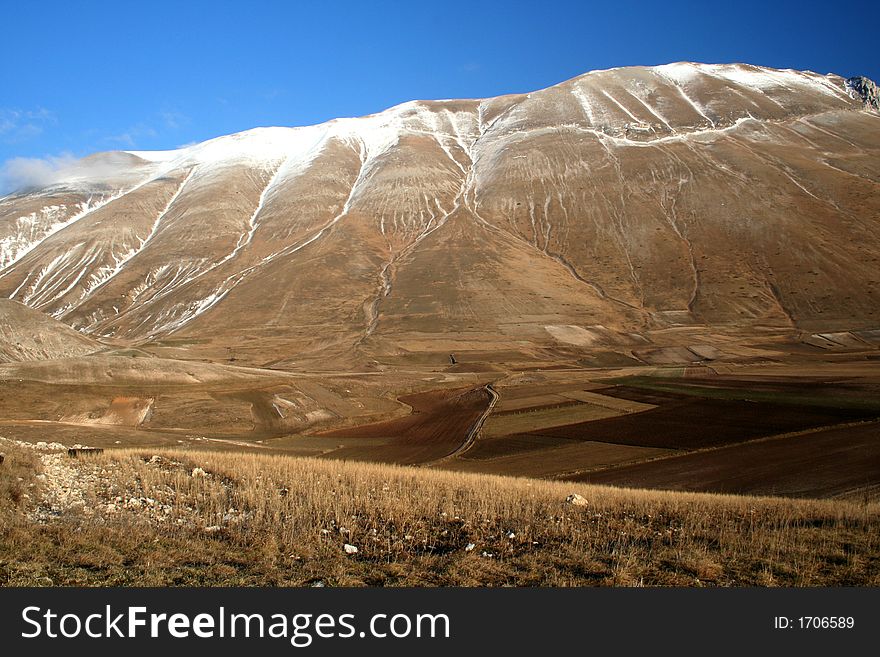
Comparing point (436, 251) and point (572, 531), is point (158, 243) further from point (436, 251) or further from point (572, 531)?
point (572, 531)

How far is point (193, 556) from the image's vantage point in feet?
32.8

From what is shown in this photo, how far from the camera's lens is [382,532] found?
1269 centimetres

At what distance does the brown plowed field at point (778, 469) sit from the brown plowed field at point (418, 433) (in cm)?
1229

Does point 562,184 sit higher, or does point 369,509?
point 562,184

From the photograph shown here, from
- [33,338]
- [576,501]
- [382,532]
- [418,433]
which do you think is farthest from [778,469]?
[33,338]

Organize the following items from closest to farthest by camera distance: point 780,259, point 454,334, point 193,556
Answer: point 193,556, point 454,334, point 780,259

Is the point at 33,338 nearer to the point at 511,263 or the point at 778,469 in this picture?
the point at 778,469

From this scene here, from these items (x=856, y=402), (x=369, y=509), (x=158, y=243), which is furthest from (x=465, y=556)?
→ (x=158, y=243)

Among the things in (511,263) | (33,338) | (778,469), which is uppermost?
(511,263)

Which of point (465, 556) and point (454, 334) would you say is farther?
point (454, 334)

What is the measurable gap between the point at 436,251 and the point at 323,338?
5168cm

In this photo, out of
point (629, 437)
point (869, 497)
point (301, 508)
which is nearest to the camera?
point (301, 508)

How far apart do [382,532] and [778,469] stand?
25.3 meters

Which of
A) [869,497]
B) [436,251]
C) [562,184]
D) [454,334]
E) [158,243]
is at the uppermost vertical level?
[562,184]
